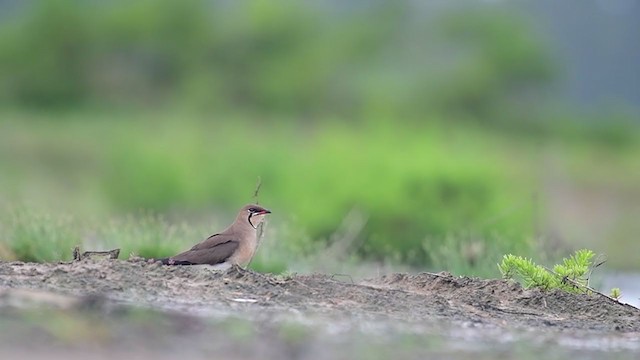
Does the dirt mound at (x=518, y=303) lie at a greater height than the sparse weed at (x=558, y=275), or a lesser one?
lesser

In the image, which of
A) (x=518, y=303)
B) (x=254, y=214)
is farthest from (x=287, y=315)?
(x=254, y=214)

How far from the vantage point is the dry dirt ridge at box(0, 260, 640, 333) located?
895 centimetres

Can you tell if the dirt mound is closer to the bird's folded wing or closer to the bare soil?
the bare soil

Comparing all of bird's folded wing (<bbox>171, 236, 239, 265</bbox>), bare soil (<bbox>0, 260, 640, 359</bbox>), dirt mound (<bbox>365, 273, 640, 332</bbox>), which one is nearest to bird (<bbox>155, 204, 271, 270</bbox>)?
→ bird's folded wing (<bbox>171, 236, 239, 265</bbox>)

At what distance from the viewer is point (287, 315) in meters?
8.69

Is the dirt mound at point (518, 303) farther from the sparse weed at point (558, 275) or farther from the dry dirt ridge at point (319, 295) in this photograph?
the sparse weed at point (558, 275)

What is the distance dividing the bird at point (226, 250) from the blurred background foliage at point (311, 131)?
7.03 feet

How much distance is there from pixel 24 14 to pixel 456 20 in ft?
45.4

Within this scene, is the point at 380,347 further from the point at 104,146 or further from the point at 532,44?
the point at 532,44

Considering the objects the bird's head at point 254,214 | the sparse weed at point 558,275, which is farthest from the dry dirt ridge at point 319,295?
the bird's head at point 254,214

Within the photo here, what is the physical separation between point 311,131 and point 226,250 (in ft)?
82.3

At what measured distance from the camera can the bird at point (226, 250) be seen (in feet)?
34.8

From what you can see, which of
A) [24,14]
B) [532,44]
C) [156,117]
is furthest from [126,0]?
[532,44]

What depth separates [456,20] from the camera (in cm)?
4484
